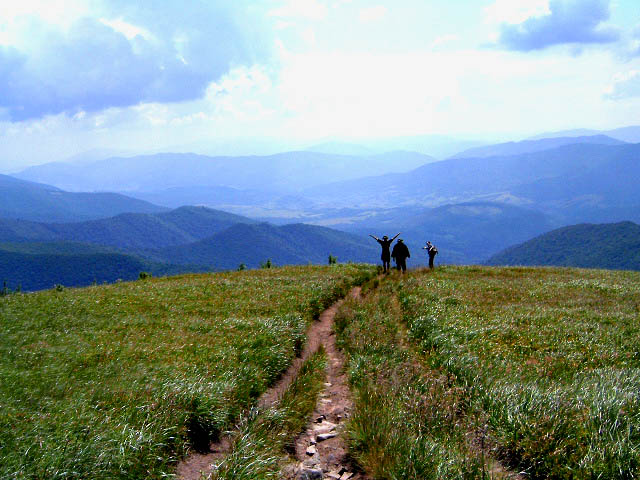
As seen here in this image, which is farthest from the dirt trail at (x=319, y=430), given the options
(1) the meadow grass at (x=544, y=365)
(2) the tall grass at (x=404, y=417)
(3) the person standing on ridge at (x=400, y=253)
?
(3) the person standing on ridge at (x=400, y=253)

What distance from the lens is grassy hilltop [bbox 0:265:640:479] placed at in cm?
667

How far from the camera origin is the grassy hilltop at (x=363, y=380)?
667cm

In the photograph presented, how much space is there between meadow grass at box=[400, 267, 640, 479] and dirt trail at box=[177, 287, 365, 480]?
2795 millimetres

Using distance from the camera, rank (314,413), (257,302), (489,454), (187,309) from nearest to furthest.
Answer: (489,454), (314,413), (187,309), (257,302)

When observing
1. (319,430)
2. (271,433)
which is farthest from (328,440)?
(271,433)

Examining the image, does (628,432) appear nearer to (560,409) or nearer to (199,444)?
(560,409)

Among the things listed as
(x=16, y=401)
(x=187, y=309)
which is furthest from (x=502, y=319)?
(x=16, y=401)

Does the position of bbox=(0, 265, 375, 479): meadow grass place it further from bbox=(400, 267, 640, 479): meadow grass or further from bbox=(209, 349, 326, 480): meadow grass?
bbox=(400, 267, 640, 479): meadow grass

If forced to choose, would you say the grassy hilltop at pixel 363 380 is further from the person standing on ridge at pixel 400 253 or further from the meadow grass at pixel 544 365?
the person standing on ridge at pixel 400 253

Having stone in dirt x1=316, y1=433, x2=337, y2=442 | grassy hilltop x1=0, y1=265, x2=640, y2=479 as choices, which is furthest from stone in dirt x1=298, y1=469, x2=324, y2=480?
stone in dirt x1=316, y1=433, x2=337, y2=442

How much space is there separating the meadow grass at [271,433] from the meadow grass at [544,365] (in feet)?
12.0

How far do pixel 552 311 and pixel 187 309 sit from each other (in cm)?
1616

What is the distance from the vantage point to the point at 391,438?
24.0 ft

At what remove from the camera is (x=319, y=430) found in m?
9.07
